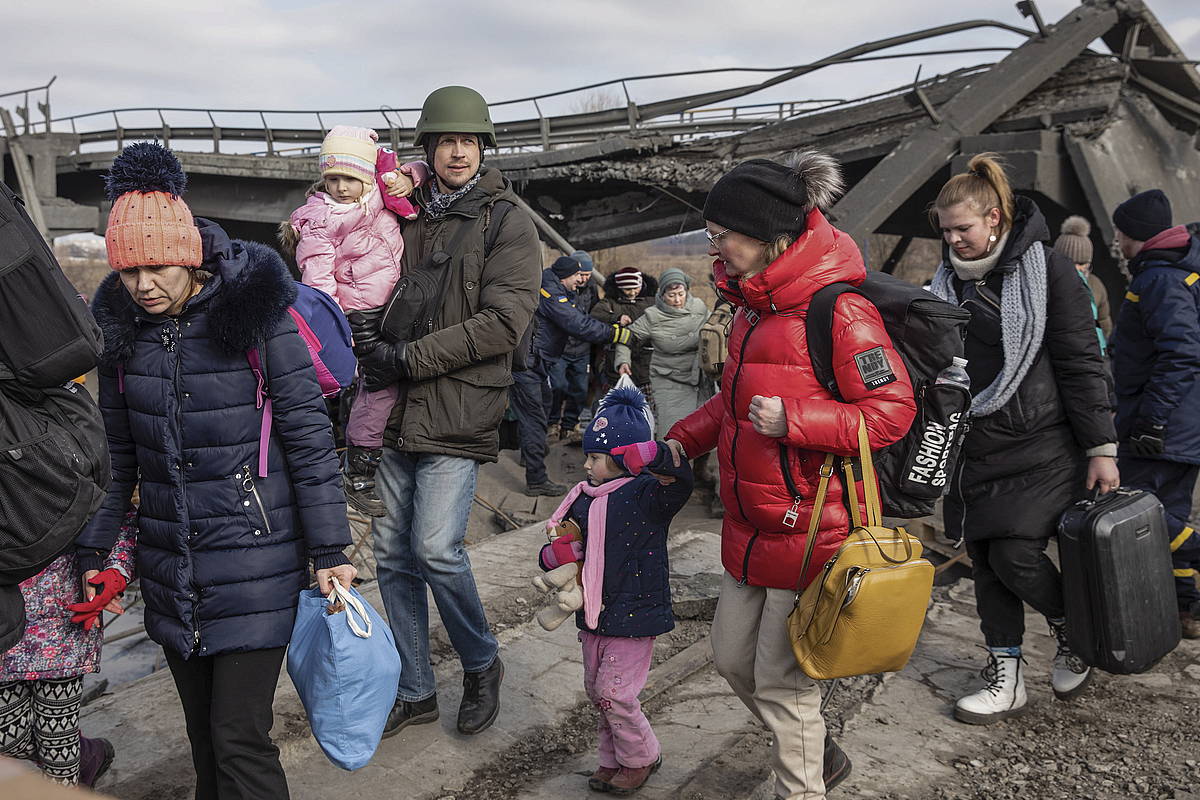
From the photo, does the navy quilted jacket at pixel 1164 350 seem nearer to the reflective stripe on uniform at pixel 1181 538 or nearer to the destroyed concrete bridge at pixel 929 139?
the reflective stripe on uniform at pixel 1181 538

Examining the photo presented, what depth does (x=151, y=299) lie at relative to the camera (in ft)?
8.29

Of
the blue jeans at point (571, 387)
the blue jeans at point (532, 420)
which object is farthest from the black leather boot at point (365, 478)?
the blue jeans at point (571, 387)

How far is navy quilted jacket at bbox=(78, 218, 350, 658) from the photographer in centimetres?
253

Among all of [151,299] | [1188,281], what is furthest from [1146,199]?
[151,299]

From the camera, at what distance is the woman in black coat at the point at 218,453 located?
2508 mm

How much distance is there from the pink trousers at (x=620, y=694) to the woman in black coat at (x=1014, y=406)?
4.80ft

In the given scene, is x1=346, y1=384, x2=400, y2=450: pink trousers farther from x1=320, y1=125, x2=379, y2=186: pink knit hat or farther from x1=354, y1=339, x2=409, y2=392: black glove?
x1=320, y1=125, x2=379, y2=186: pink knit hat

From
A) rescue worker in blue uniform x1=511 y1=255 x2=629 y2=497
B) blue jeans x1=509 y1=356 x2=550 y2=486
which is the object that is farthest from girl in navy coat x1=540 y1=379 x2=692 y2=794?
blue jeans x1=509 y1=356 x2=550 y2=486

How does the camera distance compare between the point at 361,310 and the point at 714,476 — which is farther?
the point at 714,476

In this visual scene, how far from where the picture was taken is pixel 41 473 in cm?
181

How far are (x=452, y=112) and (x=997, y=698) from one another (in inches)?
123

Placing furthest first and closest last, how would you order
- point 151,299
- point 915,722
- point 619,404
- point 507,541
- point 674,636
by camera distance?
point 507,541
point 674,636
point 915,722
point 619,404
point 151,299

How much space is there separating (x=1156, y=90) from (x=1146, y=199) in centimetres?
533

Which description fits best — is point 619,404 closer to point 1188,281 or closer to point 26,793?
point 26,793
